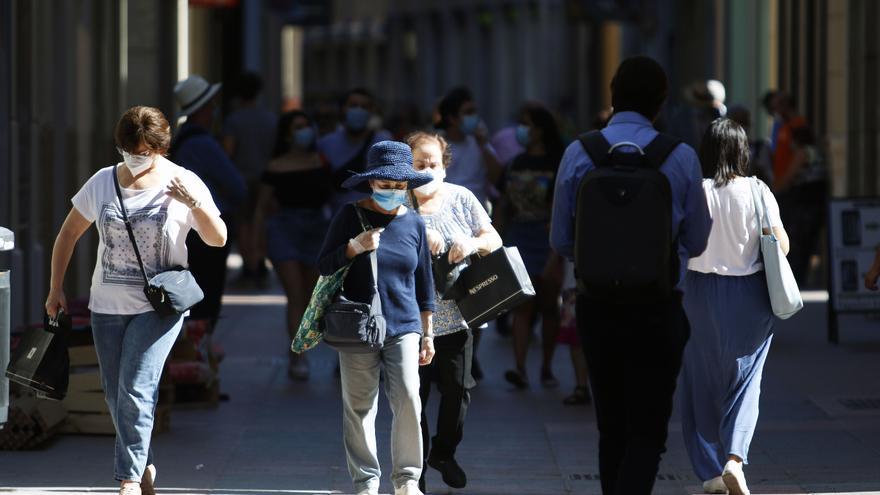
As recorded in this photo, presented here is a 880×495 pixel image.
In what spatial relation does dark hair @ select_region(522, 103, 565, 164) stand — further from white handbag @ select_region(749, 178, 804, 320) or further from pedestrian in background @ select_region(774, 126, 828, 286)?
pedestrian in background @ select_region(774, 126, 828, 286)

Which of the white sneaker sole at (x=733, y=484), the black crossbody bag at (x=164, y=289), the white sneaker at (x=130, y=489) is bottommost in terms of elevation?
the white sneaker sole at (x=733, y=484)

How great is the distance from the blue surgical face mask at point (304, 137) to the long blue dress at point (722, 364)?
14.9 ft

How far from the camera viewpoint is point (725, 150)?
8000mm

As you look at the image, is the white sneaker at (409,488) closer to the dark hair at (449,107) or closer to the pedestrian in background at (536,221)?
the pedestrian in background at (536,221)

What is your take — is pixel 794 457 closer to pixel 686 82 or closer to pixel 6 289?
pixel 6 289

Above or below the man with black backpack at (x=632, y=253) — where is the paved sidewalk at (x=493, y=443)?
below

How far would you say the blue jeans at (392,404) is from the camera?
7449 millimetres

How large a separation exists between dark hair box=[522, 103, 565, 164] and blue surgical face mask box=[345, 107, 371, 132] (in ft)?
4.16

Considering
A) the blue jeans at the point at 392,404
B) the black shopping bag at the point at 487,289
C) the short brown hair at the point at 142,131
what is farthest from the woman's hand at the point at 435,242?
the short brown hair at the point at 142,131

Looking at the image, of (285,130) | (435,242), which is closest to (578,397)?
(285,130)

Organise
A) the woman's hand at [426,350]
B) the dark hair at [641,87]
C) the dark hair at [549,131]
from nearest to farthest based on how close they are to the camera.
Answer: the dark hair at [641,87] < the woman's hand at [426,350] < the dark hair at [549,131]

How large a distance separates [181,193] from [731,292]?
7.82ft

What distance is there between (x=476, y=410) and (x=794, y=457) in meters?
2.38

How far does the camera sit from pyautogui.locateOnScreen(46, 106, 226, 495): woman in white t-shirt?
24.1 ft
